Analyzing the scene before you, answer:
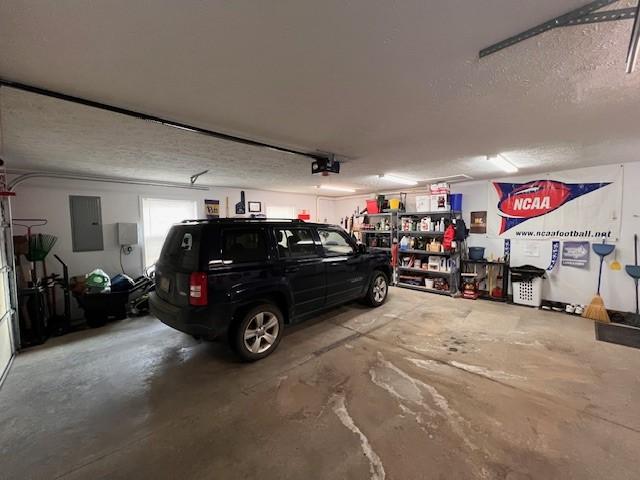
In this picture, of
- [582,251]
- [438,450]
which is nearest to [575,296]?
[582,251]

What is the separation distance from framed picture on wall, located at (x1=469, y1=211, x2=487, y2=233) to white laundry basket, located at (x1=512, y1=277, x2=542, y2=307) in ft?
4.43

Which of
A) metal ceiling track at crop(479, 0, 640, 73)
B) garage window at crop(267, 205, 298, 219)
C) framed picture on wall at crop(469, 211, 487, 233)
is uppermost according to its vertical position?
metal ceiling track at crop(479, 0, 640, 73)

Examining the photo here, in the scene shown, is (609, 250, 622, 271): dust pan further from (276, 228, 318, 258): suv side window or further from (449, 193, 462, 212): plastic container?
(276, 228, 318, 258): suv side window

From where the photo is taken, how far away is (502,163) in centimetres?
414

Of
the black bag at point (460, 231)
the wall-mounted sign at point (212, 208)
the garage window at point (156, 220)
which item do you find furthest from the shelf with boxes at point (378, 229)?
the garage window at point (156, 220)

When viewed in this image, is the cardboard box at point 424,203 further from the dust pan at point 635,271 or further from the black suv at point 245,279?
the dust pan at point 635,271

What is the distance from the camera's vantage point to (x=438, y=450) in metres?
1.81

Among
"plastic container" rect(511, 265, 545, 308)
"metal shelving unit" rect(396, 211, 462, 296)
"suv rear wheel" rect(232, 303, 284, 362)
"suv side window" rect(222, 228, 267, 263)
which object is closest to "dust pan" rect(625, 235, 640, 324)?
"plastic container" rect(511, 265, 545, 308)

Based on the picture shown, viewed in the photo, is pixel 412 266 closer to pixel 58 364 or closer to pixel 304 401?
pixel 304 401

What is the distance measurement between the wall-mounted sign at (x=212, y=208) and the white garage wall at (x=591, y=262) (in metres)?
5.75

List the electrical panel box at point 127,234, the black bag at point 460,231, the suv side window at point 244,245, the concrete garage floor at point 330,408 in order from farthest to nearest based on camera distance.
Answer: the black bag at point 460,231 < the electrical panel box at point 127,234 < the suv side window at point 244,245 < the concrete garage floor at point 330,408

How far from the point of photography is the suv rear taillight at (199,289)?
260 centimetres

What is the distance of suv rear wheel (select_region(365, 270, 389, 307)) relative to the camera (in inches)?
189

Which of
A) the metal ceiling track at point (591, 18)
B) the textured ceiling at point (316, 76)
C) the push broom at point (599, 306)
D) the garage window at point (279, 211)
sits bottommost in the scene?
the push broom at point (599, 306)
